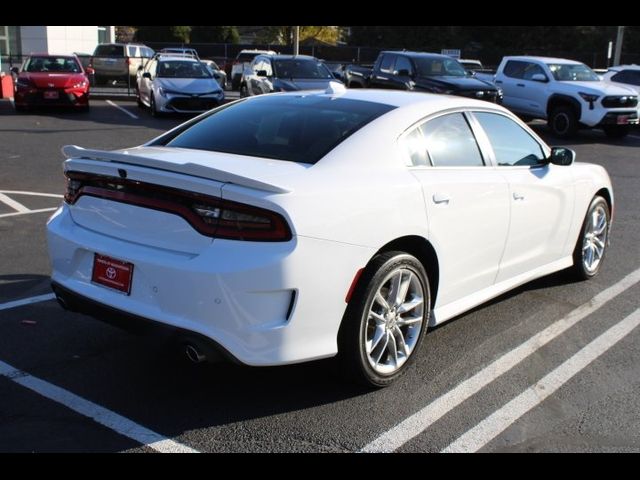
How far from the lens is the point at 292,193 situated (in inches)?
138

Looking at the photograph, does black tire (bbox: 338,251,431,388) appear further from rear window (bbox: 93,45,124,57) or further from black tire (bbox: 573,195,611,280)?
rear window (bbox: 93,45,124,57)

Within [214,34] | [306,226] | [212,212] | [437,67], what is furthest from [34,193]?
[214,34]

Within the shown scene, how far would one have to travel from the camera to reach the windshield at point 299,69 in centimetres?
1783

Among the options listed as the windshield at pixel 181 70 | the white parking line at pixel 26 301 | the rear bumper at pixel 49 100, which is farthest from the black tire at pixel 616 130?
the white parking line at pixel 26 301

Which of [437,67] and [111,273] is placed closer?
[111,273]

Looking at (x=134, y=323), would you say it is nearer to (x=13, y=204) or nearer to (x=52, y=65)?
(x=13, y=204)

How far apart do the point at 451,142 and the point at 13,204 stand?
5838 mm

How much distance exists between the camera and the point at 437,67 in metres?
18.8

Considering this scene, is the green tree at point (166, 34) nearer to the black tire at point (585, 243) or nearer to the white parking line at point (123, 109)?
the white parking line at point (123, 109)

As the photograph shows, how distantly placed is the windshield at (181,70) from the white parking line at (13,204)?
35.4 feet
